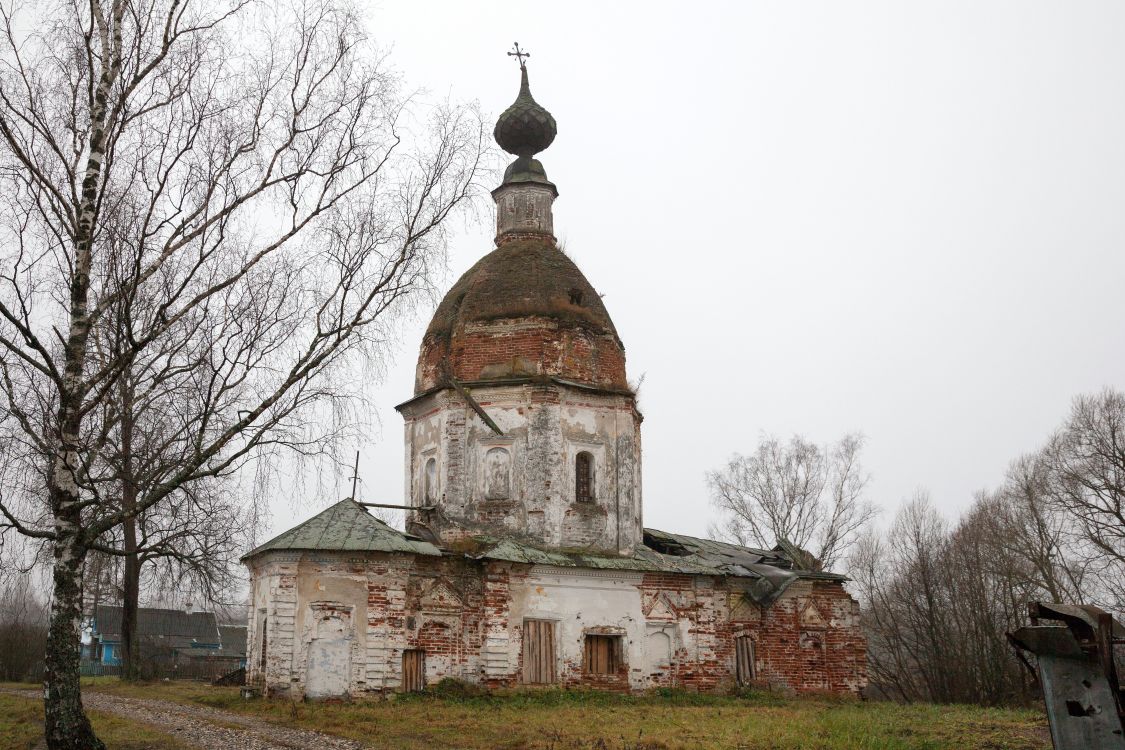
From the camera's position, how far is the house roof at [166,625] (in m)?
49.4

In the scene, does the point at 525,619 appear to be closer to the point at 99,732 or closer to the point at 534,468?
the point at 534,468

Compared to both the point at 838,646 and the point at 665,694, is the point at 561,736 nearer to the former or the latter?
the point at 665,694

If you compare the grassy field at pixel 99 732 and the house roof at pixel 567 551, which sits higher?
the house roof at pixel 567 551

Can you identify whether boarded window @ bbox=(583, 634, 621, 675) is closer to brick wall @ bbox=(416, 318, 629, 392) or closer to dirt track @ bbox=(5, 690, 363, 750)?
brick wall @ bbox=(416, 318, 629, 392)

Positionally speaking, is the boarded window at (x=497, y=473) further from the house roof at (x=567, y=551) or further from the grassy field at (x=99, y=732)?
the grassy field at (x=99, y=732)

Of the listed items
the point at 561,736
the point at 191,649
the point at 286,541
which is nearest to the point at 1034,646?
the point at 561,736

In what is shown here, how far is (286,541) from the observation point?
18156 mm

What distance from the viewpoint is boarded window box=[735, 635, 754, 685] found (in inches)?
838

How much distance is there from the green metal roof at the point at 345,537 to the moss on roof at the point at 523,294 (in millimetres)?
5198

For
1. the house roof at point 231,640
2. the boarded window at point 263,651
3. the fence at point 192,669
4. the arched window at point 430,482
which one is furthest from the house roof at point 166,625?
the boarded window at point 263,651

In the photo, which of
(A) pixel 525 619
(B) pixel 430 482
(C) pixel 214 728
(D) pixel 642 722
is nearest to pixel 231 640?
(B) pixel 430 482

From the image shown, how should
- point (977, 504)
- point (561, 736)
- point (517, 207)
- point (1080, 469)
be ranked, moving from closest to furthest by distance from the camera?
point (561, 736) → point (517, 207) → point (1080, 469) → point (977, 504)

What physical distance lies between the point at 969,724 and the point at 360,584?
1108cm

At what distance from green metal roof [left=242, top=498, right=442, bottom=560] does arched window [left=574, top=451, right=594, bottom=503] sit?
3.73 metres
